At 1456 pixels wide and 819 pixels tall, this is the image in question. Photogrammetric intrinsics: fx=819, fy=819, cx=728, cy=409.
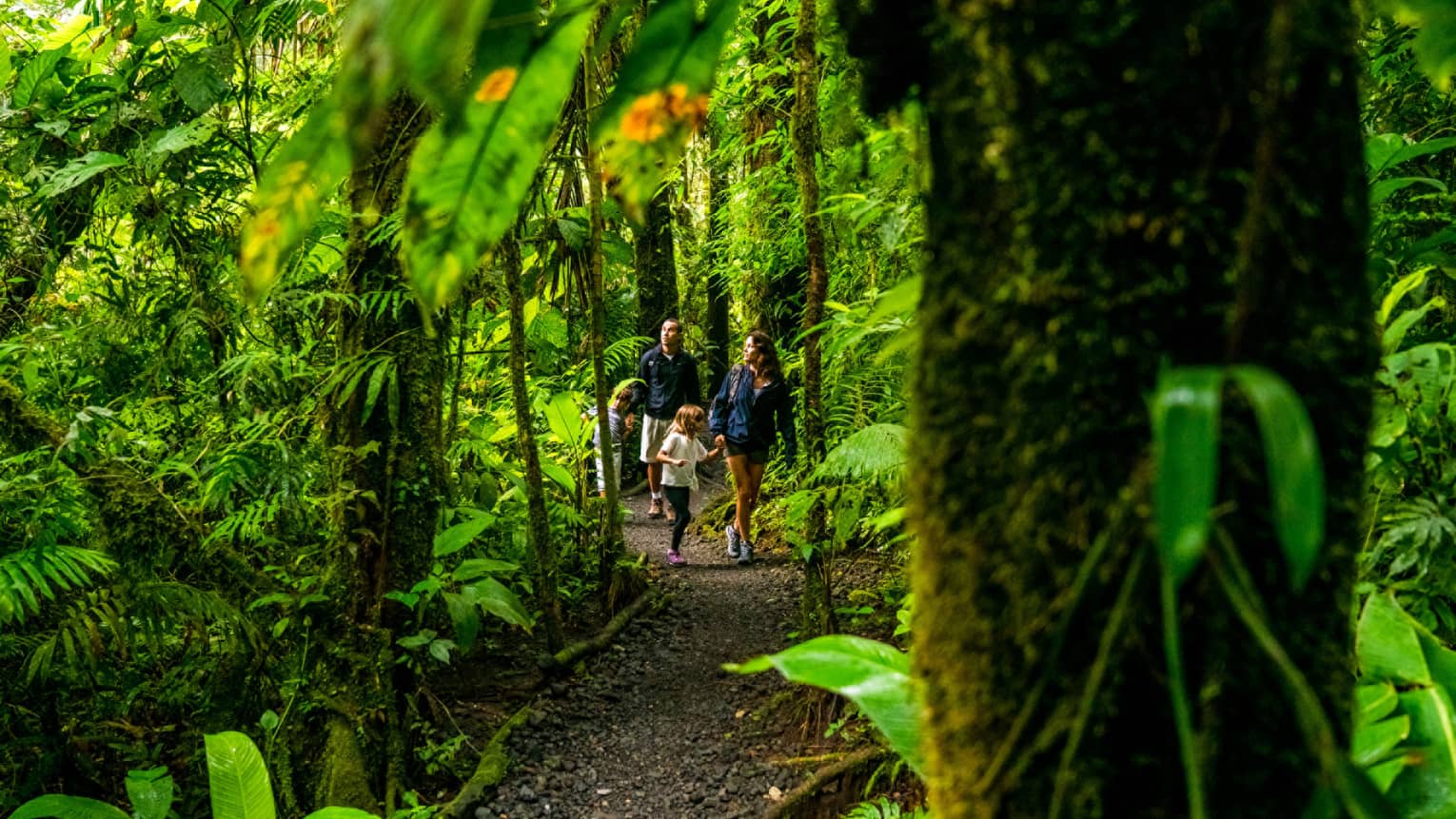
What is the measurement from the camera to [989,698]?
0.59 metres

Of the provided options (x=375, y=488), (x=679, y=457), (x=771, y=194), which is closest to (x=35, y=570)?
(x=375, y=488)

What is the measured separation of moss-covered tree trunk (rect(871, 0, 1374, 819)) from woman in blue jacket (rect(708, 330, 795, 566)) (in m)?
6.60

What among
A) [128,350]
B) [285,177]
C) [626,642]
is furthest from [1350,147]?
[626,642]

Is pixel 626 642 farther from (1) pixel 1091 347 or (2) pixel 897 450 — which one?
(1) pixel 1091 347

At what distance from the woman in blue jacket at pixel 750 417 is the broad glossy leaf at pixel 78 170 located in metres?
4.76

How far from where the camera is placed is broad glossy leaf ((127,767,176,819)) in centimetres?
301

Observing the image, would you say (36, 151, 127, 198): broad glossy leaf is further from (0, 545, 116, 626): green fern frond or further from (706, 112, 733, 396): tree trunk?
(706, 112, 733, 396): tree trunk

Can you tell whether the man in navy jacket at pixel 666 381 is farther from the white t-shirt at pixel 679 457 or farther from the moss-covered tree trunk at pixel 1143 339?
the moss-covered tree trunk at pixel 1143 339

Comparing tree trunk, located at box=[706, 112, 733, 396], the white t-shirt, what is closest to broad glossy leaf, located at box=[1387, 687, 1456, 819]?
the white t-shirt

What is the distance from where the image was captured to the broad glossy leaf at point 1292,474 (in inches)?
15.7

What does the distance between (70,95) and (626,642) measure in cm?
447

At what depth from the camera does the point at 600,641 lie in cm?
571

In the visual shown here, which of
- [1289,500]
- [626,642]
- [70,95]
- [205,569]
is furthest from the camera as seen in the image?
[626,642]

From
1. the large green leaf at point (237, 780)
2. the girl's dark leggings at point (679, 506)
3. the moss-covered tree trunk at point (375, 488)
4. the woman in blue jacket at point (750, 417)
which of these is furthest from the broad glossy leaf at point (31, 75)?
the girl's dark leggings at point (679, 506)
